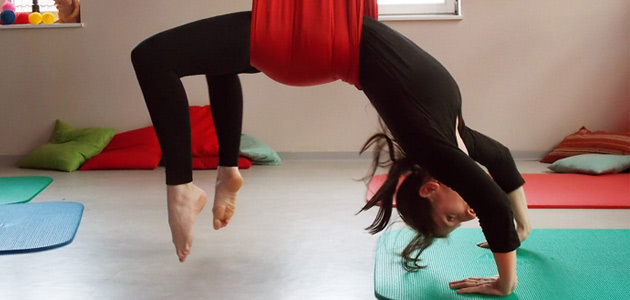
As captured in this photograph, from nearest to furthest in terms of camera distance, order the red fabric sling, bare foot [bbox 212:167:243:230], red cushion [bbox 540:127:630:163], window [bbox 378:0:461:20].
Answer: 1. the red fabric sling
2. bare foot [bbox 212:167:243:230]
3. red cushion [bbox 540:127:630:163]
4. window [bbox 378:0:461:20]

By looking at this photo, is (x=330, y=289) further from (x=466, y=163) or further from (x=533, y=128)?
(x=533, y=128)

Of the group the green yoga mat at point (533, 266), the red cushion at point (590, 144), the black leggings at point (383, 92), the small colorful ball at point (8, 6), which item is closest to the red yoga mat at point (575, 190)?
the red cushion at point (590, 144)

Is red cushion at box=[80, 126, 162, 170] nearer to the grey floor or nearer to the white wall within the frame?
the white wall

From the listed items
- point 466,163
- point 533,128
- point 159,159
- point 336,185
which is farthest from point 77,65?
point 466,163

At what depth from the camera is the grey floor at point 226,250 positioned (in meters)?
2.33

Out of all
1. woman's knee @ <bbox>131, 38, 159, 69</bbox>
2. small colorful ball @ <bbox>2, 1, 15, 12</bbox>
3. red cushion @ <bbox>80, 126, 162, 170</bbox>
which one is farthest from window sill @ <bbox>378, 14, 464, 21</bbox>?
woman's knee @ <bbox>131, 38, 159, 69</bbox>

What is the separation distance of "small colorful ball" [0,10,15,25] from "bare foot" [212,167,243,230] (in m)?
3.95

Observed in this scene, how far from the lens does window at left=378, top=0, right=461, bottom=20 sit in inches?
212

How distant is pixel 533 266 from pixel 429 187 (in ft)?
1.84

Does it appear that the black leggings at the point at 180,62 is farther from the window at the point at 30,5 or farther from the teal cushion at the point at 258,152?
the window at the point at 30,5

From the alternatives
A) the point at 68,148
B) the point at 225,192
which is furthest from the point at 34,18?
the point at 225,192

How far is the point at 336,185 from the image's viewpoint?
14.1 ft

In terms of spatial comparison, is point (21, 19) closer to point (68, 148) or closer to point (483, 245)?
point (68, 148)

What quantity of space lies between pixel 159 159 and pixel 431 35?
87.9 inches
